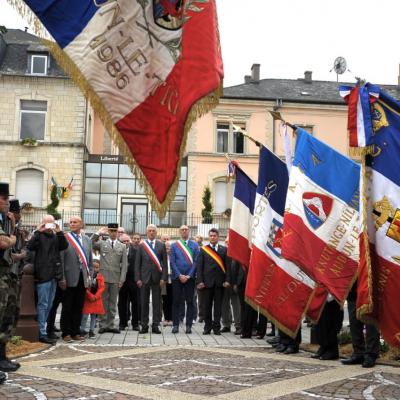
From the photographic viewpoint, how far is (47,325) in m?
10.5

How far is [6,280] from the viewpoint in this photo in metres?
6.89

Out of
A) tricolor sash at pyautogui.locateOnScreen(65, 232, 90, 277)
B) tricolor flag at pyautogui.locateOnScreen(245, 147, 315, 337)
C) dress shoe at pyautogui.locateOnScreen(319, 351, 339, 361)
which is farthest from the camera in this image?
tricolor sash at pyautogui.locateOnScreen(65, 232, 90, 277)

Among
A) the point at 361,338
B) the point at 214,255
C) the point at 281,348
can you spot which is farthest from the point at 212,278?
the point at 361,338

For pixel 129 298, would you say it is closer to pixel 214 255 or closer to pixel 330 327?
pixel 214 255

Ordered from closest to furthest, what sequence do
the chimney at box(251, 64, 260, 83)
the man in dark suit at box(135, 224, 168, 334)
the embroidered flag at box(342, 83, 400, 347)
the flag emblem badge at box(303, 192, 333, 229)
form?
1. the embroidered flag at box(342, 83, 400, 347)
2. the flag emblem badge at box(303, 192, 333, 229)
3. the man in dark suit at box(135, 224, 168, 334)
4. the chimney at box(251, 64, 260, 83)

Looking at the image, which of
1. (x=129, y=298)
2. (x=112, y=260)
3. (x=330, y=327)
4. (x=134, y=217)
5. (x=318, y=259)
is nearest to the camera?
(x=318, y=259)

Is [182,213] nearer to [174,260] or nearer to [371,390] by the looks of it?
[174,260]

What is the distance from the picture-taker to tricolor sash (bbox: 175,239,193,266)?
503 inches

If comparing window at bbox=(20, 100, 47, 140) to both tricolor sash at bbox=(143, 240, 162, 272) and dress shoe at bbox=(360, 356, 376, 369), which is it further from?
dress shoe at bbox=(360, 356, 376, 369)

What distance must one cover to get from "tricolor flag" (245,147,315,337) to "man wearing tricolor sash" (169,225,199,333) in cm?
275

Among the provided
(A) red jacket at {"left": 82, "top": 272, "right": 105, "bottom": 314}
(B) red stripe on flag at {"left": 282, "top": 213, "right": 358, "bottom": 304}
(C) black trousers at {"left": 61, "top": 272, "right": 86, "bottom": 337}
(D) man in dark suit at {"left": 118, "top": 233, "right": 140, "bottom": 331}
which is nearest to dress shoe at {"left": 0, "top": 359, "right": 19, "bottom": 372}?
(C) black trousers at {"left": 61, "top": 272, "right": 86, "bottom": 337}

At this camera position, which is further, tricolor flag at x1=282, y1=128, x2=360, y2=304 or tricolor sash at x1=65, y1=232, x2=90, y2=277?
tricolor sash at x1=65, y1=232, x2=90, y2=277

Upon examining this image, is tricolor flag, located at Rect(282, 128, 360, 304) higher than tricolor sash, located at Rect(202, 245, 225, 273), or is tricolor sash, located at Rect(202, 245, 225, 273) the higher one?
tricolor flag, located at Rect(282, 128, 360, 304)

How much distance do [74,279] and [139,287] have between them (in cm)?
224
